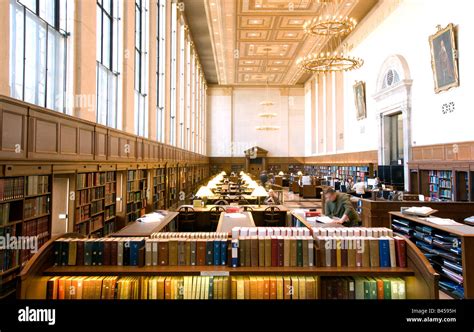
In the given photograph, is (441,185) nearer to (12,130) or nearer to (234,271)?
(234,271)

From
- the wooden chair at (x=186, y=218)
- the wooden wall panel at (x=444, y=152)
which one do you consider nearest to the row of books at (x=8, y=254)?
the wooden chair at (x=186, y=218)

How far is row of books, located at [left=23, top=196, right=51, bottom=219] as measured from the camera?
3.79m

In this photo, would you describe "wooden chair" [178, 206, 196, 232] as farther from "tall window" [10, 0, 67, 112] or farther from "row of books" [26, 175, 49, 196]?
"row of books" [26, 175, 49, 196]

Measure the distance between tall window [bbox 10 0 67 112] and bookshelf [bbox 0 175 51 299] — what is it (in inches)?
48.6

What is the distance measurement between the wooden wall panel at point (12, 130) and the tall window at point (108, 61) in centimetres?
325

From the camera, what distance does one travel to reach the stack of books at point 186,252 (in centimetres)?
295

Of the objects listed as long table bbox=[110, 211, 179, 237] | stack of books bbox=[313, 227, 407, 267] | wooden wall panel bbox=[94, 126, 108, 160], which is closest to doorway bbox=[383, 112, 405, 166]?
long table bbox=[110, 211, 179, 237]

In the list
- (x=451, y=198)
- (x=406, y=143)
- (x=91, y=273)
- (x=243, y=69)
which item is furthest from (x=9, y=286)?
(x=243, y=69)

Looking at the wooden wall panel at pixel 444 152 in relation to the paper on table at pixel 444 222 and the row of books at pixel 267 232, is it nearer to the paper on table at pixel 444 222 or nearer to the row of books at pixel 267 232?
the paper on table at pixel 444 222

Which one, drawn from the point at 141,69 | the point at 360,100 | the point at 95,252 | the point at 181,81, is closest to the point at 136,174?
the point at 141,69

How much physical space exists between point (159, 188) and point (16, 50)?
7076 mm

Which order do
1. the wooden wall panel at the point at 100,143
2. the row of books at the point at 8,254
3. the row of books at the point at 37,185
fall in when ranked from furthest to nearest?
the wooden wall panel at the point at 100,143, the row of books at the point at 37,185, the row of books at the point at 8,254

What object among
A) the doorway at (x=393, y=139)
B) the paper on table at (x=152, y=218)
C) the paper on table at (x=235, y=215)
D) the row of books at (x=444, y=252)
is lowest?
the row of books at (x=444, y=252)
